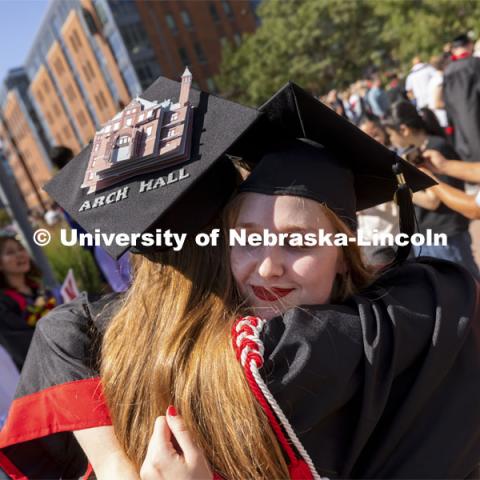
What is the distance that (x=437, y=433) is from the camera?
127 cm

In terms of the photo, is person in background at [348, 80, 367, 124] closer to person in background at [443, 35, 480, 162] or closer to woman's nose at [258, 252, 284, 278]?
person in background at [443, 35, 480, 162]

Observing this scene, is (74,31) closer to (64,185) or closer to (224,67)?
(224,67)

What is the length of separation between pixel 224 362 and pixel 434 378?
1.84 feet

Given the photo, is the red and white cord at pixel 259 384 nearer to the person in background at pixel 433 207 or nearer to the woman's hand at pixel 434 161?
the woman's hand at pixel 434 161

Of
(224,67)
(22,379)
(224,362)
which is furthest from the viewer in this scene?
(224,67)

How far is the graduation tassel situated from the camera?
5.06 ft

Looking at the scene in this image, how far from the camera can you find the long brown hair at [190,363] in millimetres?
1183

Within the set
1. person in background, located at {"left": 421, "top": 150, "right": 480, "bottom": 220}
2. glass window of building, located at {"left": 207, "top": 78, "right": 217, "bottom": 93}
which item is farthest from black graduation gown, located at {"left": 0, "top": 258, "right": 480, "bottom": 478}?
glass window of building, located at {"left": 207, "top": 78, "right": 217, "bottom": 93}

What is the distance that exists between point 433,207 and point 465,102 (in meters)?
2.87

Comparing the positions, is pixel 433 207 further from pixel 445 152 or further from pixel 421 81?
pixel 421 81

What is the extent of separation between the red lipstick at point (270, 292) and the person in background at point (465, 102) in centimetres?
518

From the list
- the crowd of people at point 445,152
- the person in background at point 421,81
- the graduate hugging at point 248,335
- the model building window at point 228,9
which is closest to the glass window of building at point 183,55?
the model building window at point 228,9

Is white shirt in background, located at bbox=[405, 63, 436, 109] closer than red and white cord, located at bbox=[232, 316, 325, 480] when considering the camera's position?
No

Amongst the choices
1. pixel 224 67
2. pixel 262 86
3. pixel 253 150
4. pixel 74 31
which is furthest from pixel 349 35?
pixel 253 150
